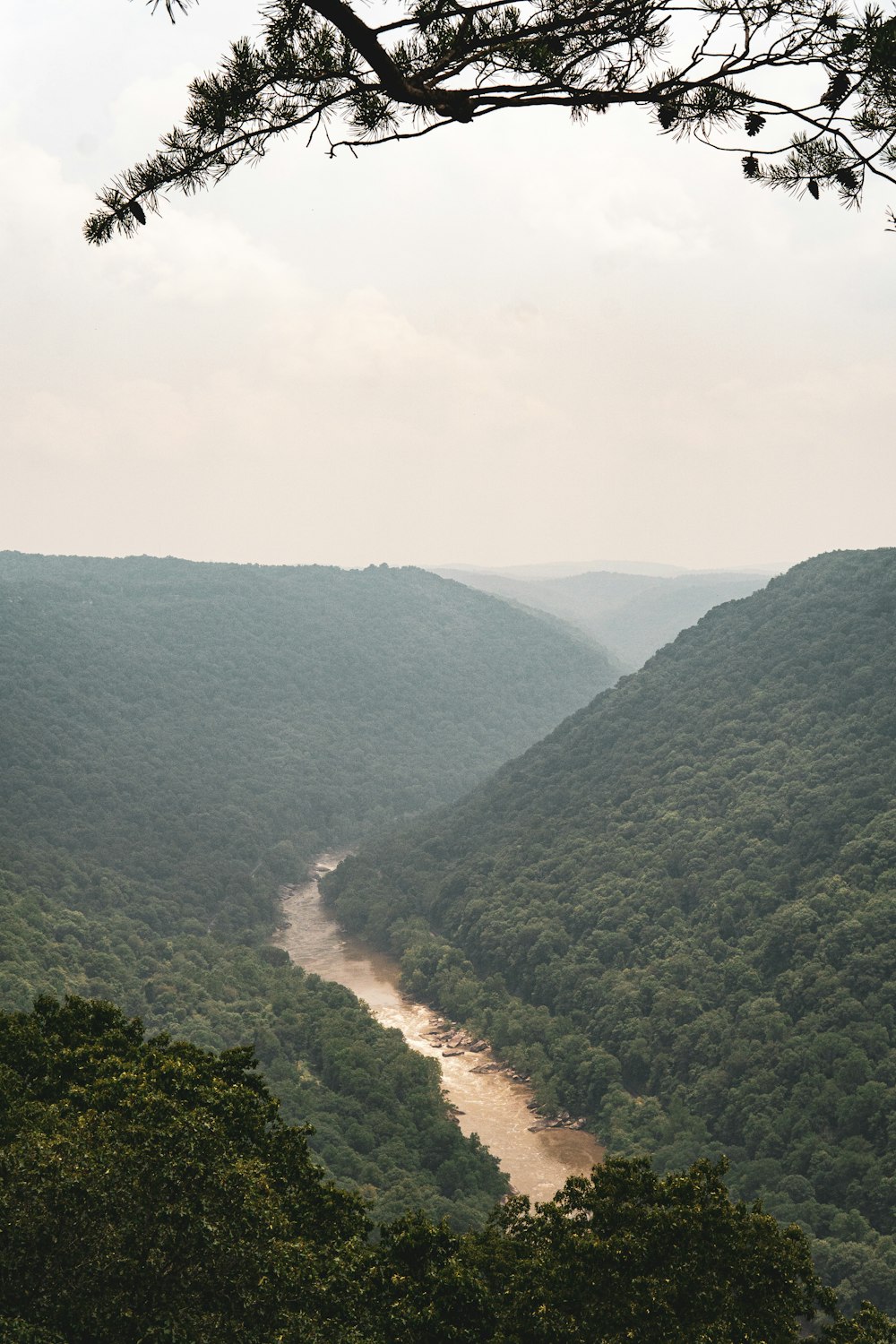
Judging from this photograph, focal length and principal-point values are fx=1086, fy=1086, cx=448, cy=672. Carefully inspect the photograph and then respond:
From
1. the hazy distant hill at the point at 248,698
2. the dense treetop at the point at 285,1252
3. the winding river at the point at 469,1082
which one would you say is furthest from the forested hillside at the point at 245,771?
the dense treetop at the point at 285,1252

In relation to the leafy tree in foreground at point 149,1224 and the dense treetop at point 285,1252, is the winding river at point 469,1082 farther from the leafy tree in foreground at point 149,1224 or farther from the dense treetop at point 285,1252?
the leafy tree in foreground at point 149,1224

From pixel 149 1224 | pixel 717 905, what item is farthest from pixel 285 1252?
pixel 717 905

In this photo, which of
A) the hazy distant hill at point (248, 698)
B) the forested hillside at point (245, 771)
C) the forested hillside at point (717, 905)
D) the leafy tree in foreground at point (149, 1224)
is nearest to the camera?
the leafy tree in foreground at point (149, 1224)

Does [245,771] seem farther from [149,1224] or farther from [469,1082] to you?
[149,1224]

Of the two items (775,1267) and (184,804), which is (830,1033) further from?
(184,804)

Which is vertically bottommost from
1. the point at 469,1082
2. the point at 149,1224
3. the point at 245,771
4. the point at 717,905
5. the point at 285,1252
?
the point at 469,1082
